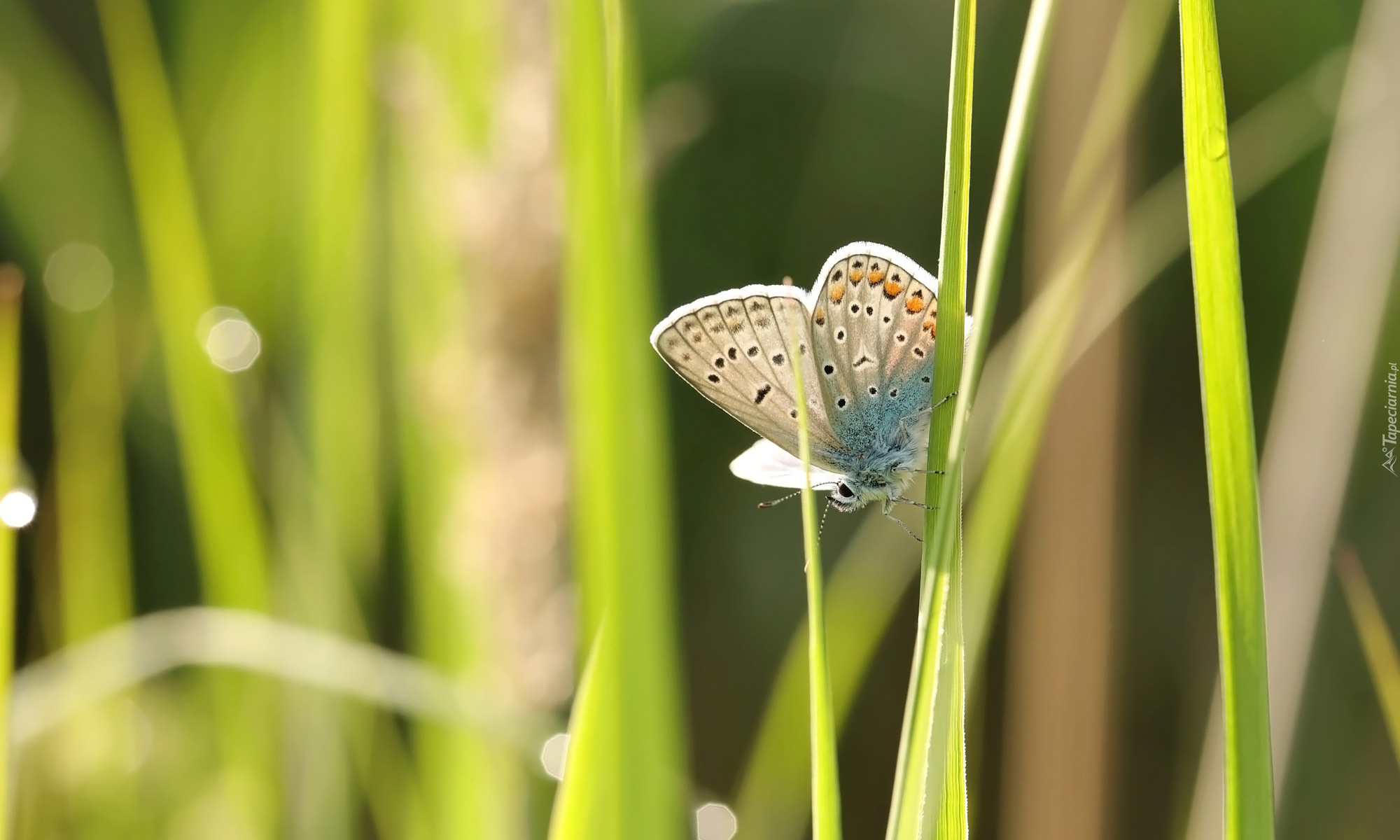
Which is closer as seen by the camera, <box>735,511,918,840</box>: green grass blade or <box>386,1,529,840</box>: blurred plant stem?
<box>386,1,529,840</box>: blurred plant stem

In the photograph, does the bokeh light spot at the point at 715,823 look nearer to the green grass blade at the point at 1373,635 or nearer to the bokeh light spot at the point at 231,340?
the green grass blade at the point at 1373,635

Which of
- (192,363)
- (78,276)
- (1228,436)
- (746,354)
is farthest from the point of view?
(78,276)

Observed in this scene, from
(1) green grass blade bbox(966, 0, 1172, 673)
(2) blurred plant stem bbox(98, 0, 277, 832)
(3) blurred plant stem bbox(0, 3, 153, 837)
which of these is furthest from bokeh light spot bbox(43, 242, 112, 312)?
(1) green grass blade bbox(966, 0, 1172, 673)

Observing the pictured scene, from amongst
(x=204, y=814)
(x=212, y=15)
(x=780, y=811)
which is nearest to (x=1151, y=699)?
(x=780, y=811)

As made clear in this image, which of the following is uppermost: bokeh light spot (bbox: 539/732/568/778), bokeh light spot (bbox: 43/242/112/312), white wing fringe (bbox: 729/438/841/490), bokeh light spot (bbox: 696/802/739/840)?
bokeh light spot (bbox: 43/242/112/312)

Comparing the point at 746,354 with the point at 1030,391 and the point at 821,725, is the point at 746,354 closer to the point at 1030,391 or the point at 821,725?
the point at 1030,391

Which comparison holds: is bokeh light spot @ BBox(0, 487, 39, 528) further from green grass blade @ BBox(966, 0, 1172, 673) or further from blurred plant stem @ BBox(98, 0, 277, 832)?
green grass blade @ BBox(966, 0, 1172, 673)

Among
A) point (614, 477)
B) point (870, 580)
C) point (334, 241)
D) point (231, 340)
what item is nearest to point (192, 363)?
Result: point (334, 241)
